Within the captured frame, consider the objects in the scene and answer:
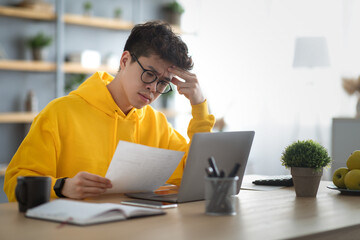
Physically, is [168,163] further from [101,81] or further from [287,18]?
[287,18]

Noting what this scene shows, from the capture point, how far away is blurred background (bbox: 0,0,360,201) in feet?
13.6

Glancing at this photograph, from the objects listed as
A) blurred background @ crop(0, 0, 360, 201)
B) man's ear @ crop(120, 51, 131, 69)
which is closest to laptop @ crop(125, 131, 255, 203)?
man's ear @ crop(120, 51, 131, 69)

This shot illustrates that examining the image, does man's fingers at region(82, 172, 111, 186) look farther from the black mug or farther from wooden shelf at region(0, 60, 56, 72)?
wooden shelf at region(0, 60, 56, 72)

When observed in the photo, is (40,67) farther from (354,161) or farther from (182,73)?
(354,161)

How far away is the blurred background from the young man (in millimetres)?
2088

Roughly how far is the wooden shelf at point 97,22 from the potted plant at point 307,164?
10.7ft

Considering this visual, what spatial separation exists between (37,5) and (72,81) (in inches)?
28.6

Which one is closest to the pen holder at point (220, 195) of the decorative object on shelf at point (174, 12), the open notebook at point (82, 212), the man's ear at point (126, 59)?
the open notebook at point (82, 212)

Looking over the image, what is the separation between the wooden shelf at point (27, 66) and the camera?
163 inches

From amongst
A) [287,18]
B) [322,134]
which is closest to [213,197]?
[322,134]

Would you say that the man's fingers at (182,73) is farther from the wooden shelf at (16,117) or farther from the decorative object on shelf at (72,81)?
the decorative object on shelf at (72,81)

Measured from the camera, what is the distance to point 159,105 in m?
5.36

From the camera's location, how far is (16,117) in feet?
13.9

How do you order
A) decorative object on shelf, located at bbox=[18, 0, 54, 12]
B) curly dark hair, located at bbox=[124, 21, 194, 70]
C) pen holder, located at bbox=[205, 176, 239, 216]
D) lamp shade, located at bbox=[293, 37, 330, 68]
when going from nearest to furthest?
pen holder, located at bbox=[205, 176, 239, 216]
curly dark hair, located at bbox=[124, 21, 194, 70]
lamp shade, located at bbox=[293, 37, 330, 68]
decorative object on shelf, located at bbox=[18, 0, 54, 12]
